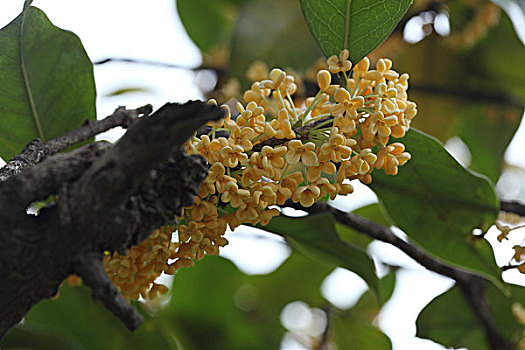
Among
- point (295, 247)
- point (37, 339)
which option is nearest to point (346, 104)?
point (295, 247)

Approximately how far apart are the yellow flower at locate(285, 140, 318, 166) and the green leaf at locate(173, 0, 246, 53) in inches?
60.2

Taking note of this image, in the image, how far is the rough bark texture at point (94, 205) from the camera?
506 mm

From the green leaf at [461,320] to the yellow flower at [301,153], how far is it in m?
0.69

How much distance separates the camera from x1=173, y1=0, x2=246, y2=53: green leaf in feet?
7.06

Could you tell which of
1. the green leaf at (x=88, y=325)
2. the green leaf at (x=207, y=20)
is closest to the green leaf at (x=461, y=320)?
the green leaf at (x=88, y=325)

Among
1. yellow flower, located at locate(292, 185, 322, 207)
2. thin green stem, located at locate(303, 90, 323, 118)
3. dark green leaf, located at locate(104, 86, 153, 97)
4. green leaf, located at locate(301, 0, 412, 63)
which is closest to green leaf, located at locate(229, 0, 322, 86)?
dark green leaf, located at locate(104, 86, 153, 97)

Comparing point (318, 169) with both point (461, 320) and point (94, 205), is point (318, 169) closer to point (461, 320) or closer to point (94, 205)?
point (94, 205)

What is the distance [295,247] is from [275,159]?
587 millimetres

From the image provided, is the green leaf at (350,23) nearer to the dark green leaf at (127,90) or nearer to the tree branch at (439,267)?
the tree branch at (439,267)

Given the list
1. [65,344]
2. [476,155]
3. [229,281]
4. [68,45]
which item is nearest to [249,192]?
[68,45]

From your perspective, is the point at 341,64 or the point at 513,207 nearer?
the point at 341,64

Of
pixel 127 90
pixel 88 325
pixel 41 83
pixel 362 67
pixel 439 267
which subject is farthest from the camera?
pixel 127 90

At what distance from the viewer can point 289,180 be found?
0.73 meters

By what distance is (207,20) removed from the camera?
7.14 feet
